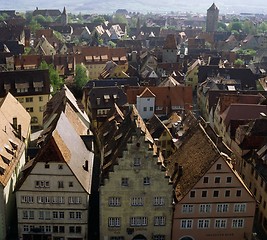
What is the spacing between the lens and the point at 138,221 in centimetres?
5897

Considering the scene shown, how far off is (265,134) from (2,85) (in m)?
59.3

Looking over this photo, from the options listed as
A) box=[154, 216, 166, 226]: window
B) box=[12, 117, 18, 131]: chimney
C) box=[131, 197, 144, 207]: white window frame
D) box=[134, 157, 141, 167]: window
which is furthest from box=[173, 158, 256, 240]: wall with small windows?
box=[12, 117, 18, 131]: chimney

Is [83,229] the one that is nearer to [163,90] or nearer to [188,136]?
[188,136]

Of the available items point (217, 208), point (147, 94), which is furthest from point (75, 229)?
point (147, 94)

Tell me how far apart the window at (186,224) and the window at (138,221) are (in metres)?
4.97

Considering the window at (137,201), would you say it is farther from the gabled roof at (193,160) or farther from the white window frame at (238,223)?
the white window frame at (238,223)

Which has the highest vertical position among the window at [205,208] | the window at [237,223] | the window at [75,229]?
the window at [205,208]

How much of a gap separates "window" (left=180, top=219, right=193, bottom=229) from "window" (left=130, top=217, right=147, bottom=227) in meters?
4.97

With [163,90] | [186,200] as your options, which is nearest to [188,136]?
[186,200]

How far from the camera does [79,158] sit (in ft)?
204

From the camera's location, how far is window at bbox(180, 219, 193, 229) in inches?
2329

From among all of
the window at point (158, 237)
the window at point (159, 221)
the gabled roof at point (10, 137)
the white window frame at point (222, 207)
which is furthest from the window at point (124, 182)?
the gabled roof at point (10, 137)

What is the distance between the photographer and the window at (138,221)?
58.8 metres

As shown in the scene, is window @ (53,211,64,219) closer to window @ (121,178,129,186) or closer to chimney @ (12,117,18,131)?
window @ (121,178,129,186)
